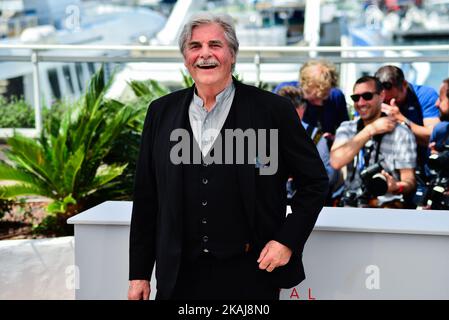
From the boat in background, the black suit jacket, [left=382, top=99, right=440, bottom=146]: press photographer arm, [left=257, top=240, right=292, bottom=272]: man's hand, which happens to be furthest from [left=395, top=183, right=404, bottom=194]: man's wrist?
the boat in background

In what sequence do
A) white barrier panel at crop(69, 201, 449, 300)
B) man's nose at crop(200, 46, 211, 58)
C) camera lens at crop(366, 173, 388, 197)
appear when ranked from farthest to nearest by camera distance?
camera lens at crop(366, 173, 388, 197)
white barrier panel at crop(69, 201, 449, 300)
man's nose at crop(200, 46, 211, 58)

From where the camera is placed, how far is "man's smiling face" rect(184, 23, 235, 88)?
281 cm

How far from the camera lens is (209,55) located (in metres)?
2.81

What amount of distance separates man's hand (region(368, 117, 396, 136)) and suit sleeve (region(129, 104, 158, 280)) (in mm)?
2371

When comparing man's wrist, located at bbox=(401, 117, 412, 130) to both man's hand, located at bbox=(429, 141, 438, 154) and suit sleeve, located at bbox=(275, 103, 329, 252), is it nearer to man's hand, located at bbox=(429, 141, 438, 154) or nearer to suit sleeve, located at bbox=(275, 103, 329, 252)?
man's hand, located at bbox=(429, 141, 438, 154)

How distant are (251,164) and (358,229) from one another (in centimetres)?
71

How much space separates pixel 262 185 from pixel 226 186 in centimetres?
14

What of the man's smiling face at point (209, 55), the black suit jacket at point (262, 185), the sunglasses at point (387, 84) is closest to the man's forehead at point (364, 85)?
the sunglasses at point (387, 84)

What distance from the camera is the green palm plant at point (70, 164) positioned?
5.76 m

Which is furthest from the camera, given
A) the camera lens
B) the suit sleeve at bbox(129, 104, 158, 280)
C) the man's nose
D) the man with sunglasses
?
the man with sunglasses

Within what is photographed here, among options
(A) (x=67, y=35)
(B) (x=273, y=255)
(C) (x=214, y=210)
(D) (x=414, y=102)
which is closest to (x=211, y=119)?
(C) (x=214, y=210)

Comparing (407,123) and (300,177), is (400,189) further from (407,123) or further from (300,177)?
(300,177)

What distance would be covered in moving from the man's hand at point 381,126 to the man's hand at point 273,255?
92.4 inches
